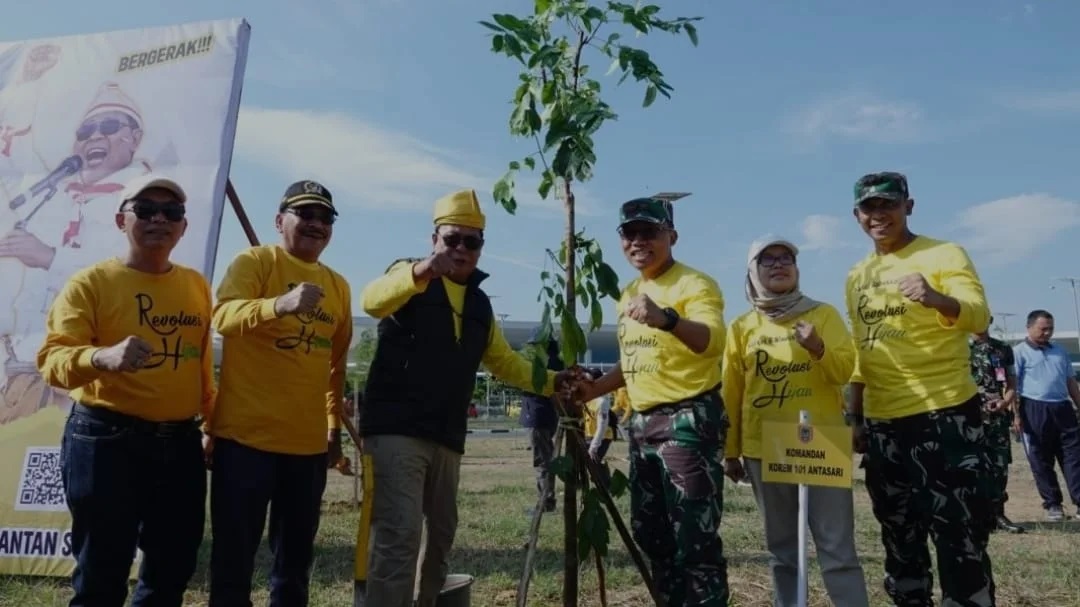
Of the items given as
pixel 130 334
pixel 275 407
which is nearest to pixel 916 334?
pixel 275 407

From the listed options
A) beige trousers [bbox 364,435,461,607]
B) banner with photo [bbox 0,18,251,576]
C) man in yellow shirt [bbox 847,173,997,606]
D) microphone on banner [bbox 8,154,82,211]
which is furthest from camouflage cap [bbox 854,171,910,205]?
microphone on banner [bbox 8,154,82,211]

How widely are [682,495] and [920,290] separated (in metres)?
1.24

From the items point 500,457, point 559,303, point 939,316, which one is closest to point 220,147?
point 559,303

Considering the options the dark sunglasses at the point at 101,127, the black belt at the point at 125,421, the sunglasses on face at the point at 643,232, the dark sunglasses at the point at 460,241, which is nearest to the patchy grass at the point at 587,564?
the black belt at the point at 125,421

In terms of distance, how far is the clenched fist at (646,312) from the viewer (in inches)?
123

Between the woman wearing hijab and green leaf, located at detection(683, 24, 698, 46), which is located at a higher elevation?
green leaf, located at detection(683, 24, 698, 46)

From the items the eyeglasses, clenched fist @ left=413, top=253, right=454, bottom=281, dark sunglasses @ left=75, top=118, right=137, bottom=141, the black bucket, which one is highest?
dark sunglasses @ left=75, top=118, right=137, bottom=141

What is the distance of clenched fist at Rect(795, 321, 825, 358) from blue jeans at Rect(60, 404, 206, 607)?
2.50m

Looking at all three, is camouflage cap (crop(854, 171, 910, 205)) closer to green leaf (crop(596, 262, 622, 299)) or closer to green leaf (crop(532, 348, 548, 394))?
green leaf (crop(596, 262, 622, 299))

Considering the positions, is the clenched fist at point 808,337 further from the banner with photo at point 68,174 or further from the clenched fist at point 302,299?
the banner with photo at point 68,174

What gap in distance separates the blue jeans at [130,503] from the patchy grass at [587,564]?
1.58 metres

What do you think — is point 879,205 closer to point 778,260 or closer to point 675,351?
point 778,260

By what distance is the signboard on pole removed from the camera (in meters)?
3.15

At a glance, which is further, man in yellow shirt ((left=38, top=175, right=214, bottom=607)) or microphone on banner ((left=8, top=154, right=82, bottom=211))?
microphone on banner ((left=8, top=154, right=82, bottom=211))
